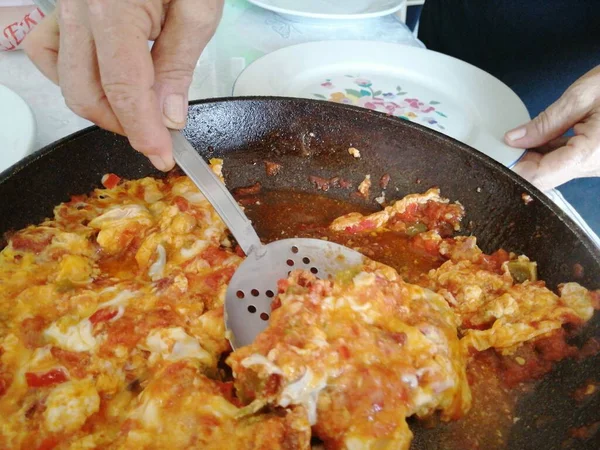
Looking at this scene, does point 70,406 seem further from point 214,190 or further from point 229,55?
point 229,55

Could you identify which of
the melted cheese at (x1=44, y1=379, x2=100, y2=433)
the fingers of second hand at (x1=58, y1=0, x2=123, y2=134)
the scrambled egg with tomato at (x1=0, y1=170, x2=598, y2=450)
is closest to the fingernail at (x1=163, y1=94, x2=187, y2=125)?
the fingers of second hand at (x1=58, y1=0, x2=123, y2=134)

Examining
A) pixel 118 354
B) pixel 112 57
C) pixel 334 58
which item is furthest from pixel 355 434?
pixel 334 58

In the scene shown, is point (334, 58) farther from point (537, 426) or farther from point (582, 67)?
point (537, 426)

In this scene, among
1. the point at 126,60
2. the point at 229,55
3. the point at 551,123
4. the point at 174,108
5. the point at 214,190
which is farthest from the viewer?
the point at 229,55

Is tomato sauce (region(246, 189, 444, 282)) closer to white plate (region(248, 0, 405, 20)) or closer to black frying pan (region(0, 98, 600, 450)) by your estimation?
black frying pan (region(0, 98, 600, 450))

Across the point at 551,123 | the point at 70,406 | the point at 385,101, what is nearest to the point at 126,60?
the point at 70,406

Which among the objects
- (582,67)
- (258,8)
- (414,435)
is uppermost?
(258,8)
